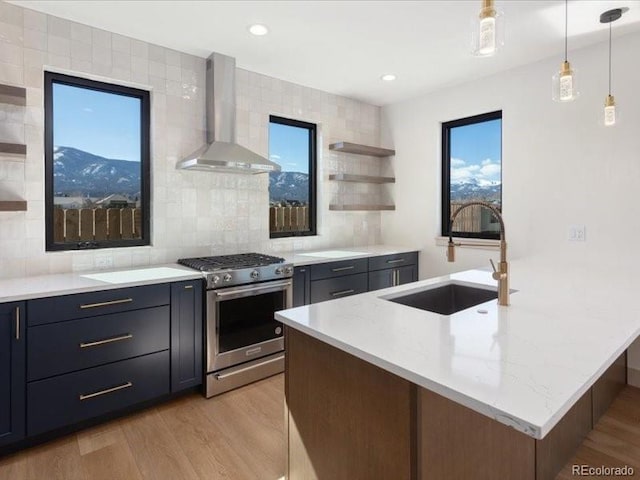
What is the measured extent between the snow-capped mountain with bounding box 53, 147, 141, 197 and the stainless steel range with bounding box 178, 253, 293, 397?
0.74 meters

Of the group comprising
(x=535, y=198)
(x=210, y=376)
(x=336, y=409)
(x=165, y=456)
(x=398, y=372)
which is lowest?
(x=165, y=456)

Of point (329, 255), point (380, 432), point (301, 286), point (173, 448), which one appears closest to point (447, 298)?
point (380, 432)

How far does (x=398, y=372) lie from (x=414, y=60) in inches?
115

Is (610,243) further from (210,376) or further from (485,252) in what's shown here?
(210,376)

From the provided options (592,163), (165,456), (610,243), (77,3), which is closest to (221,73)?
(77,3)

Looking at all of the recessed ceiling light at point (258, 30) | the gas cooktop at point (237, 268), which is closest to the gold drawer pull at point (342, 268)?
the gas cooktop at point (237, 268)

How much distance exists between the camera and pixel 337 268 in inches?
134

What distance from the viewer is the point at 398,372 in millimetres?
1031

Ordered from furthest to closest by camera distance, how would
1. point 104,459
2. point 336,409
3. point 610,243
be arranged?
point 610,243, point 104,459, point 336,409

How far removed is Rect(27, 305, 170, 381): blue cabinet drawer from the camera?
204 cm

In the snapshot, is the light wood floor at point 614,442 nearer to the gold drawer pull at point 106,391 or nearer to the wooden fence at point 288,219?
the gold drawer pull at point 106,391

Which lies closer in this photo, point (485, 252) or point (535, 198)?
point (535, 198)

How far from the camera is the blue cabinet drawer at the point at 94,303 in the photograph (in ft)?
6.61

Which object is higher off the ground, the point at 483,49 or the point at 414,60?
the point at 414,60
